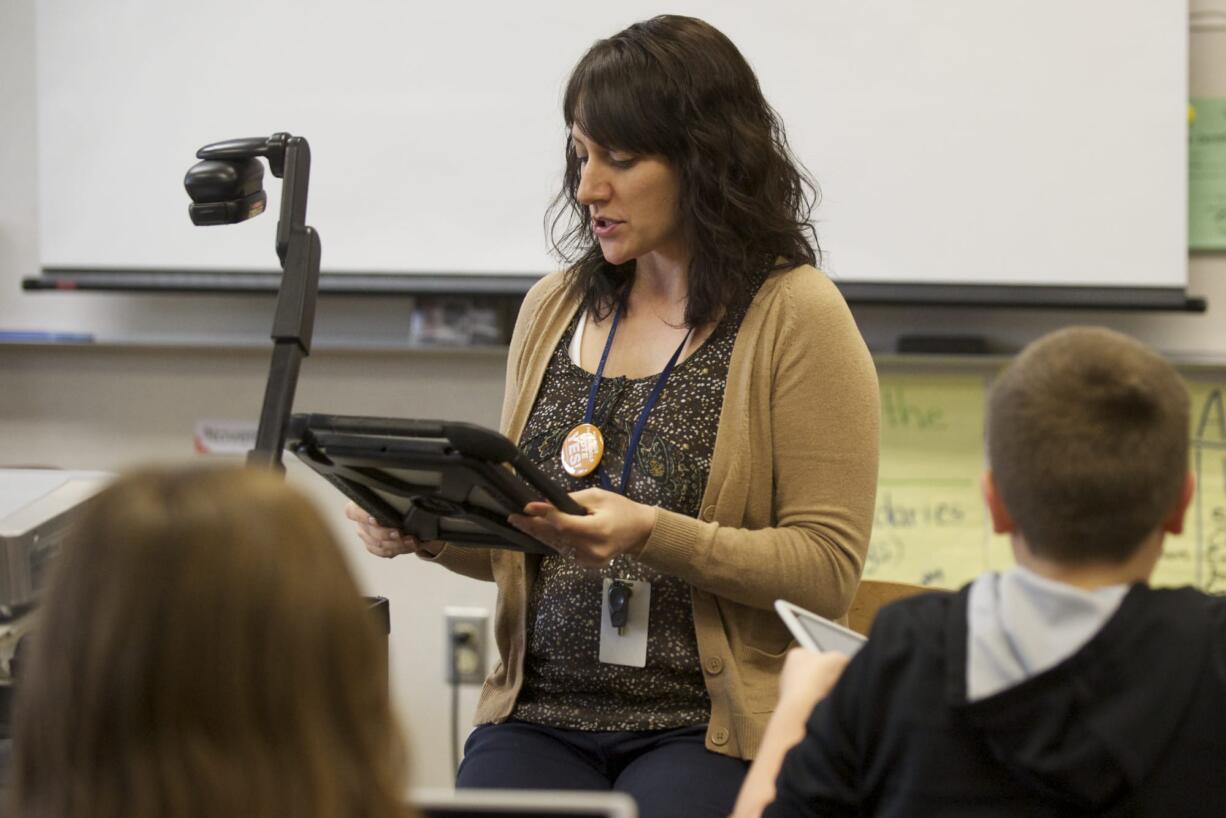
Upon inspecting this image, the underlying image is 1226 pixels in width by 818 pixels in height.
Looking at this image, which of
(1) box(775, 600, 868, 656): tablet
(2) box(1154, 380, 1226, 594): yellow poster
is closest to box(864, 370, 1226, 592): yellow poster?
(2) box(1154, 380, 1226, 594): yellow poster

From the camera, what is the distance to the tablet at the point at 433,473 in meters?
1.16

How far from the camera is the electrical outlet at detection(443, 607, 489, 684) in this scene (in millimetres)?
2768

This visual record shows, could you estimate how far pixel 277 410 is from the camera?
47.8 inches

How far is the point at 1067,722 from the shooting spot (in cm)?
88

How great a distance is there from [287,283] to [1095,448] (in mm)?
776

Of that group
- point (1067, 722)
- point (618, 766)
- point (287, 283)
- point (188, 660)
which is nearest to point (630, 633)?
point (618, 766)

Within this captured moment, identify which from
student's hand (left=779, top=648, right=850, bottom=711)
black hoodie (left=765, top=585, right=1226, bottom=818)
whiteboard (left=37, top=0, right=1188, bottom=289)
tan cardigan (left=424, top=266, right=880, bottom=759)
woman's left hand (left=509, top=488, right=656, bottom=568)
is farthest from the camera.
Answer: whiteboard (left=37, top=0, right=1188, bottom=289)

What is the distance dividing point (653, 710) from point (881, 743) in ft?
1.85

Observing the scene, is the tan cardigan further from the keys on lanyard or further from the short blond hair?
the short blond hair

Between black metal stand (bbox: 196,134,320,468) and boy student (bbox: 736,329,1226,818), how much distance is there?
0.56 metres

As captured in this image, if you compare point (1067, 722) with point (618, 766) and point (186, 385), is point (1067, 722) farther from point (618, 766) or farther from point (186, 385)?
point (186, 385)

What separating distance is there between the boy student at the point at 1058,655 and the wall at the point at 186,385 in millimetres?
1680

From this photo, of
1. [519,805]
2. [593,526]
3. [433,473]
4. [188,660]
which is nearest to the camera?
[188,660]

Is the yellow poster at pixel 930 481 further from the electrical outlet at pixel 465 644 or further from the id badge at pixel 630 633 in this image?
the id badge at pixel 630 633
